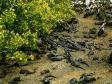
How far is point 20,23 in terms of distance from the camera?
36812 millimetres

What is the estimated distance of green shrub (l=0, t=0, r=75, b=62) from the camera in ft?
111

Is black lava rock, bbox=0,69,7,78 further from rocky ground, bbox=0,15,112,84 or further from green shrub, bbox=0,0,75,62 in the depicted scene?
green shrub, bbox=0,0,75,62

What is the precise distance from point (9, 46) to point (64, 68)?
8.08 metres

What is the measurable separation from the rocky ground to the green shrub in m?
2.63

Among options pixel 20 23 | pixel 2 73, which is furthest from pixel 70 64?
pixel 2 73

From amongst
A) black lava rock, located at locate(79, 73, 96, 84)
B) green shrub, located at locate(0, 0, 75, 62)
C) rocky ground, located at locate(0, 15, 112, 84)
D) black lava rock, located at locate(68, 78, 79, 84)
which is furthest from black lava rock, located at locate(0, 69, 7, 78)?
black lava rock, located at locate(79, 73, 96, 84)

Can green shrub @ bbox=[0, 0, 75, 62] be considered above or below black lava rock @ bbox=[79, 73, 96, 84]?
above

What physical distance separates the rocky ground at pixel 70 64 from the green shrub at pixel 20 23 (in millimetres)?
2631

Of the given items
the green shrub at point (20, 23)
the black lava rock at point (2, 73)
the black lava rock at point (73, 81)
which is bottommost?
the black lava rock at point (73, 81)

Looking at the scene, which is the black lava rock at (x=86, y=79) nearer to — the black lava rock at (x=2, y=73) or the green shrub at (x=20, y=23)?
the green shrub at (x=20, y=23)

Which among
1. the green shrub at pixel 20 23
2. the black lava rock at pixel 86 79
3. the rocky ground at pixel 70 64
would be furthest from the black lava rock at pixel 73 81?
the green shrub at pixel 20 23

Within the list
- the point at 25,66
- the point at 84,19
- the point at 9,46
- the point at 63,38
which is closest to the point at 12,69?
the point at 25,66

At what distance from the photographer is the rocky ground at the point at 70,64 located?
36.0 m

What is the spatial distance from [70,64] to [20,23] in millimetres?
7883
